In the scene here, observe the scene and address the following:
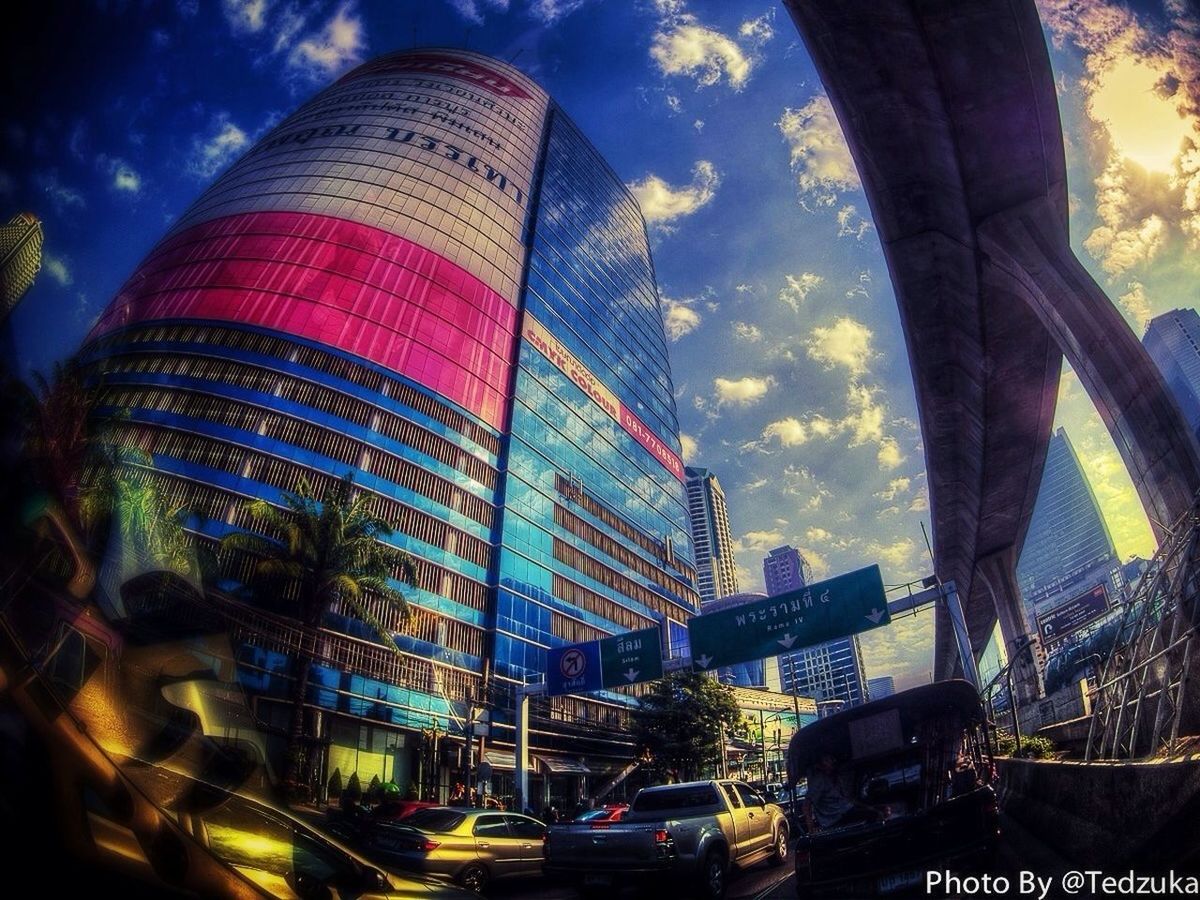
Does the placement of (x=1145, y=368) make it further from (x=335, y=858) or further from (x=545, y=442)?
(x=545, y=442)

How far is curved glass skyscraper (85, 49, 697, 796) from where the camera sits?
28172mm

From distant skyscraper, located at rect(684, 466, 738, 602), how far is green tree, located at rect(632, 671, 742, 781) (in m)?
133

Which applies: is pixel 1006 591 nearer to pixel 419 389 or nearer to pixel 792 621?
pixel 792 621

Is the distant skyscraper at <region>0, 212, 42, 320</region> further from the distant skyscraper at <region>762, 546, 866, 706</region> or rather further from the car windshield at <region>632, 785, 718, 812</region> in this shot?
the distant skyscraper at <region>762, 546, 866, 706</region>

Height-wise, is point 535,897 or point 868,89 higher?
point 868,89

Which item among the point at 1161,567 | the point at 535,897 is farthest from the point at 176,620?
the point at 1161,567

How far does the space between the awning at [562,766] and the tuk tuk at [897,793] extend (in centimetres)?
3194

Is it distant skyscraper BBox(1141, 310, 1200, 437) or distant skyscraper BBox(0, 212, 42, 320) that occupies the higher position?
distant skyscraper BBox(1141, 310, 1200, 437)

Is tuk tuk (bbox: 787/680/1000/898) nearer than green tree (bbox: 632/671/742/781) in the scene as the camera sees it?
Yes

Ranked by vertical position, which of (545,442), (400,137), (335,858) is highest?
(400,137)

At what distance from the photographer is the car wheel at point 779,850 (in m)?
9.02

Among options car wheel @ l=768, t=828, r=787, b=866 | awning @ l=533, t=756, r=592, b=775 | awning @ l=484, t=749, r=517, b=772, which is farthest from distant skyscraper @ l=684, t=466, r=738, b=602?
car wheel @ l=768, t=828, r=787, b=866

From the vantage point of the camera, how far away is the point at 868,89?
11.9 metres

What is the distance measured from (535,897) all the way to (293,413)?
3018cm
